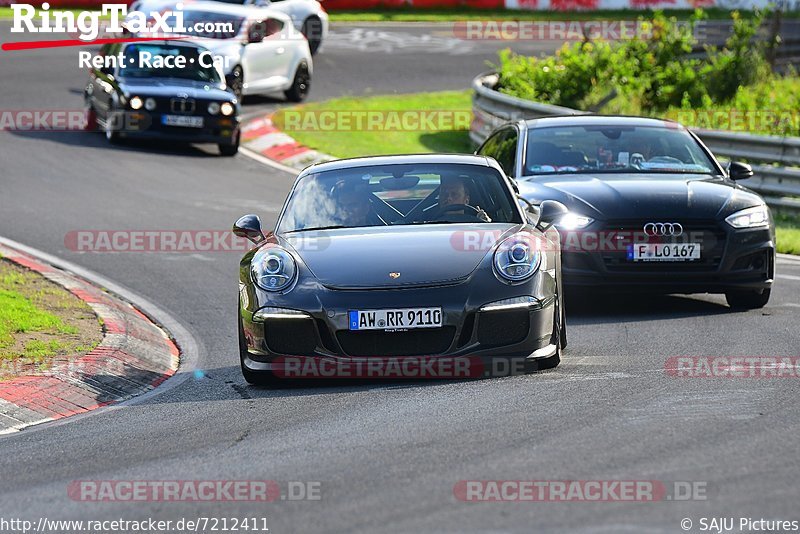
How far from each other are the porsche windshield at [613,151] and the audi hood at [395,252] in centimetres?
320

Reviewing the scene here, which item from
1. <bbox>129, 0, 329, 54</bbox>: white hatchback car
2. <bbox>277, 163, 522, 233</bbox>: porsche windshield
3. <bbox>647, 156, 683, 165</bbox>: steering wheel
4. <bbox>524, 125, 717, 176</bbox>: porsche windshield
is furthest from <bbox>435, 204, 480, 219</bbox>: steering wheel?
<bbox>129, 0, 329, 54</bbox>: white hatchback car

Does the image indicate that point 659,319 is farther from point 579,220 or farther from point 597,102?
point 597,102

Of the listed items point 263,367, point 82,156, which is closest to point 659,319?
point 263,367

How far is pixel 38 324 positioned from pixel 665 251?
4.49 meters

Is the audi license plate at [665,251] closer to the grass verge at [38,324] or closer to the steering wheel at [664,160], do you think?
the steering wheel at [664,160]

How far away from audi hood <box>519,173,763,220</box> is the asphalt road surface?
782mm

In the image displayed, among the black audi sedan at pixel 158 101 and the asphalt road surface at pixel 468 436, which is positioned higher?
the asphalt road surface at pixel 468 436

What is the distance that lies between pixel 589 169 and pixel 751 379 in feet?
13.5

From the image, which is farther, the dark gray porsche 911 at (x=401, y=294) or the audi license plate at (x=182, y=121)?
the audi license plate at (x=182, y=121)

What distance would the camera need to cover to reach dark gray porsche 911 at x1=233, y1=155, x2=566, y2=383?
779 cm

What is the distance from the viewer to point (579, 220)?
1055 centimetres

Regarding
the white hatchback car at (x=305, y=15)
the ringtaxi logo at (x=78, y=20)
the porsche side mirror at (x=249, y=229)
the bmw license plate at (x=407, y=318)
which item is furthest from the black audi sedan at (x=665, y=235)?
the white hatchback car at (x=305, y=15)

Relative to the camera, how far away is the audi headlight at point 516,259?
26.2ft

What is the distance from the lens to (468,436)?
6379mm
